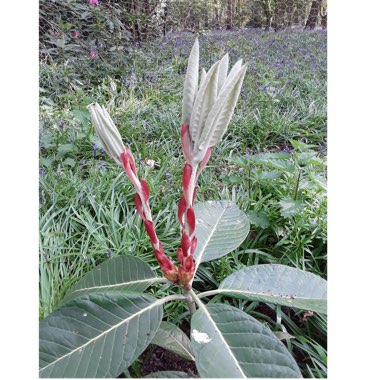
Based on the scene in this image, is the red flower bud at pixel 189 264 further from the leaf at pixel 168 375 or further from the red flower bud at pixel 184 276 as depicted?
the leaf at pixel 168 375

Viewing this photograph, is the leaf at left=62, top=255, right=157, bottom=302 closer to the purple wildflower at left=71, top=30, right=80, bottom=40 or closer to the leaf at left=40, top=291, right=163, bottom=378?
the leaf at left=40, top=291, right=163, bottom=378

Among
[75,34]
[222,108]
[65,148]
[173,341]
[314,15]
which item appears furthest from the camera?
[314,15]

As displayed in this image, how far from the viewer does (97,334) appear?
0.57 metres

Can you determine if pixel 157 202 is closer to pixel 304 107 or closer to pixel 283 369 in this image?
pixel 283 369

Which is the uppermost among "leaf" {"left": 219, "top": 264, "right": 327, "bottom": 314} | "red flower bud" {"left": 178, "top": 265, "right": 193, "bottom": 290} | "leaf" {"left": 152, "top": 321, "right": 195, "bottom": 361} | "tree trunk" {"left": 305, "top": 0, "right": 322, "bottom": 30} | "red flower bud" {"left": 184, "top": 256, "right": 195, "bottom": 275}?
"tree trunk" {"left": 305, "top": 0, "right": 322, "bottom": 30}

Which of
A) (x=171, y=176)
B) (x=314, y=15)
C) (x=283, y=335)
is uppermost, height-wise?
(x=314, y=15)

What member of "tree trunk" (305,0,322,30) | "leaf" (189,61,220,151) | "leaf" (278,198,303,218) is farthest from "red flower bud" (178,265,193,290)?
"tree trunk" (305,0,322,30)

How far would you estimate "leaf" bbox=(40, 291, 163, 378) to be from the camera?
1.75 ft

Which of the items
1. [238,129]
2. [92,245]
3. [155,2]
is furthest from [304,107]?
[155,2]

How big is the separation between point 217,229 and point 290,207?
1.13 feet

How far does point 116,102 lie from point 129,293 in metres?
2.09

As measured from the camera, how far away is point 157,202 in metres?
1.36

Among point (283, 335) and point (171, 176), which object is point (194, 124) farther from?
point (171, 176)

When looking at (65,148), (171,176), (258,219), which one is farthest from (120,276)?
(65,148)
